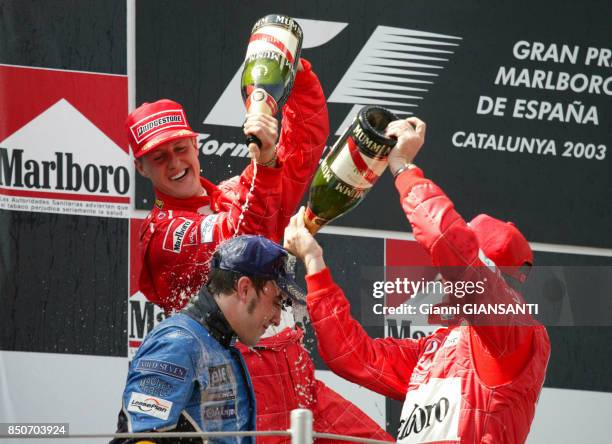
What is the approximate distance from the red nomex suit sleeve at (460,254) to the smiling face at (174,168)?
0.85m

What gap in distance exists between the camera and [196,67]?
5.43m

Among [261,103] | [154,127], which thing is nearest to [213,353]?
[261,103]

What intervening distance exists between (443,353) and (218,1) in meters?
1.85

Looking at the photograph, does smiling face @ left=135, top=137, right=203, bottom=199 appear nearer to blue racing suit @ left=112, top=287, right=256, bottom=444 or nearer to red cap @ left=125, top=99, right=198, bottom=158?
red cap @ left=125, top=99, right=198, bottom=158

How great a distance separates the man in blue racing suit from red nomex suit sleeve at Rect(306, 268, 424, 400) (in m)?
0.37

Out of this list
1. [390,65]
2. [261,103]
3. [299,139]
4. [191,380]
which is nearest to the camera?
[191,380]

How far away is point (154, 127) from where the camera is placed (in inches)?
183

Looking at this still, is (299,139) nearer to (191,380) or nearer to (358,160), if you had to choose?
(358,160)

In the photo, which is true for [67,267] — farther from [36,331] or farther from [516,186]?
[516,186]

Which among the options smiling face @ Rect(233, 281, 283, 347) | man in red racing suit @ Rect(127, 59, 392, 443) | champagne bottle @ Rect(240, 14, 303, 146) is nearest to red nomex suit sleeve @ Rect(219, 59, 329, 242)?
man in red racing suit @ Rect(127, 59, 392, 443)

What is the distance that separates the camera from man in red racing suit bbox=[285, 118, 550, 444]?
13.0 ft

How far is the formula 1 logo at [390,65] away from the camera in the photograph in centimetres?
551

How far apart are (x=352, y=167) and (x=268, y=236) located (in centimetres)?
50
